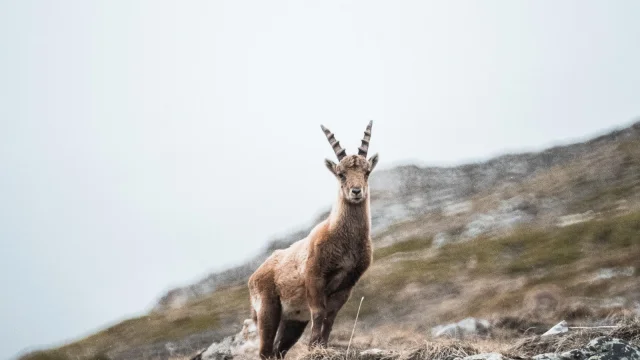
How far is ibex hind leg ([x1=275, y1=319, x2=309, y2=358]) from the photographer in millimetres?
18172

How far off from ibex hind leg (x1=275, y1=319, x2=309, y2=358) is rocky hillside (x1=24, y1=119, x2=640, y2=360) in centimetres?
1878

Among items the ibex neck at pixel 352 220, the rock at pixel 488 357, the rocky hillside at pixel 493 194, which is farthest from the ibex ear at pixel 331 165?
the rocky hillside at pixel 493 194

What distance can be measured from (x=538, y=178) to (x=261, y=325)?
106634 mm

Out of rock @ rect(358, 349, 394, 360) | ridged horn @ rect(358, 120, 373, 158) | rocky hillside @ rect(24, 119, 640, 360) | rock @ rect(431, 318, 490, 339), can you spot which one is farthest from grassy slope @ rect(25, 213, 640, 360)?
rock @ rect(358, 349, 394, 360)

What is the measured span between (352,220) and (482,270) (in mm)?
65050

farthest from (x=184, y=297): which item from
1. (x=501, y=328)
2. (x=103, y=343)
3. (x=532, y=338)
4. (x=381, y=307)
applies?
(x=532, y=338)

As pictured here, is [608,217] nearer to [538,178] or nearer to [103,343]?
[538,178]

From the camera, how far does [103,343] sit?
80.6 meters

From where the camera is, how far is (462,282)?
75125 millimetres

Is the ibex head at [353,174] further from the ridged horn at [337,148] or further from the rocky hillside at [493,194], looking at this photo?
the rocky hillside at [493,194]

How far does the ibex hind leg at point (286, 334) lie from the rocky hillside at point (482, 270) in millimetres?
18782

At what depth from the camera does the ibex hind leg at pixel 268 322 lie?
17766 mm

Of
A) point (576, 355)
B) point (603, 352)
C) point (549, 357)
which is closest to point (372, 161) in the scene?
point (549, 357)

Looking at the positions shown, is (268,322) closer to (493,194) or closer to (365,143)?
(365,143)
